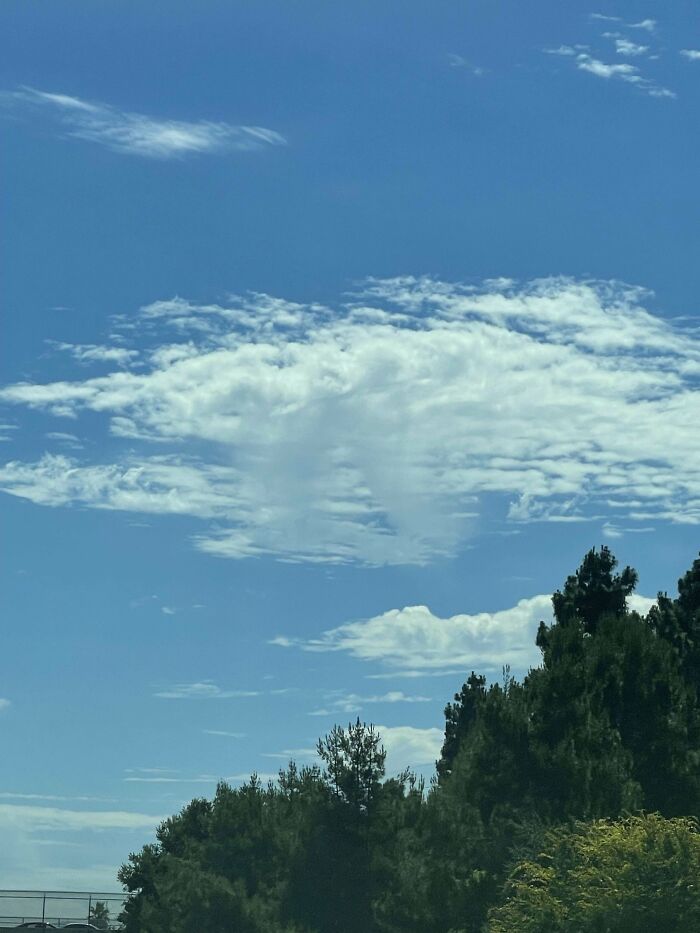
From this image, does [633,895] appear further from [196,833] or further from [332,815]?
[196,833]

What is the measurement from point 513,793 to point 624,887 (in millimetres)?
20934

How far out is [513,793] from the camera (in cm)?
5441

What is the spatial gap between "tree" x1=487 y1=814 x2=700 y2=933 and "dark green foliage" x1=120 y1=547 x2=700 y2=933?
0.43 m

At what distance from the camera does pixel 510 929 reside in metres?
36.8

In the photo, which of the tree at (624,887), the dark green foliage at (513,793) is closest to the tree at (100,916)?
the dark green foliage at (513,793)

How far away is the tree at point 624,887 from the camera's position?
3297 cm

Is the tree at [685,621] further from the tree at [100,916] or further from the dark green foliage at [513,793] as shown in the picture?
the tree at [100,916]

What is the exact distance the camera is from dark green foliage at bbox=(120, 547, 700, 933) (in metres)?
52.2

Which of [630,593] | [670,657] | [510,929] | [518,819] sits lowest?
[510,929]

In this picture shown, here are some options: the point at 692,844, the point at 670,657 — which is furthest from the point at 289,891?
the point at 692,844

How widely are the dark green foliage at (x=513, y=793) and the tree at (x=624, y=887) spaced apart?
427mm

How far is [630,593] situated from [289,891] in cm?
2048

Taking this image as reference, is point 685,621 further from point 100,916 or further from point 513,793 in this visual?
point 100,916

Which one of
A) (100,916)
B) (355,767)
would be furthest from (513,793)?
(100,916)
